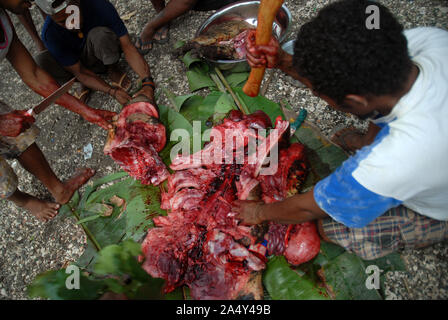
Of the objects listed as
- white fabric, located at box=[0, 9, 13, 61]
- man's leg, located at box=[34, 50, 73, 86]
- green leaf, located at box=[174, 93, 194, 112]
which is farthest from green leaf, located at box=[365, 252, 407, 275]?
man's leg, located at box=[34, 50, 73, 86]

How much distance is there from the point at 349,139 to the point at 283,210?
1.19m

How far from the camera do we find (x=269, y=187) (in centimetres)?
247

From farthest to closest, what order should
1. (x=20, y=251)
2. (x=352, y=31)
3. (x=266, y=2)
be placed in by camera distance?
1. (x=20, y=251)
2. (x=266, y=2)
3. (x=352, y=31)

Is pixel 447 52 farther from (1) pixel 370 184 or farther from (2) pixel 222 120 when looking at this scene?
(2) pixel 222 120

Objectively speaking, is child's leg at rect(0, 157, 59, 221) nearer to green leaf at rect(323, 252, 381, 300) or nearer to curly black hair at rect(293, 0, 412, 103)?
green leaf at rect(323, 252, 381, 300)

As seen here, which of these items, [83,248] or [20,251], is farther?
[20,251]

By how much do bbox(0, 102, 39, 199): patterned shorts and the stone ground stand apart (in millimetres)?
614

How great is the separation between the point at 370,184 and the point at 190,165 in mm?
1675

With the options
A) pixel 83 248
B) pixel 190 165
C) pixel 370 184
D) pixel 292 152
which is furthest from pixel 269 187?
pixel 83 248

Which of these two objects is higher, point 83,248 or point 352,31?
point 352,31

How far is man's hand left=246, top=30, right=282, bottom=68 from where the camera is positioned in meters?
2.15

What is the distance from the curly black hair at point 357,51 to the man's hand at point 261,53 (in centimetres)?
70

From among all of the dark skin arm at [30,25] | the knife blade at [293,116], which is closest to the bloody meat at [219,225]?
the knife blade at [293,116]

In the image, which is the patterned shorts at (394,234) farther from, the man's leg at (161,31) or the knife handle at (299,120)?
the man's leg at (161,31)
